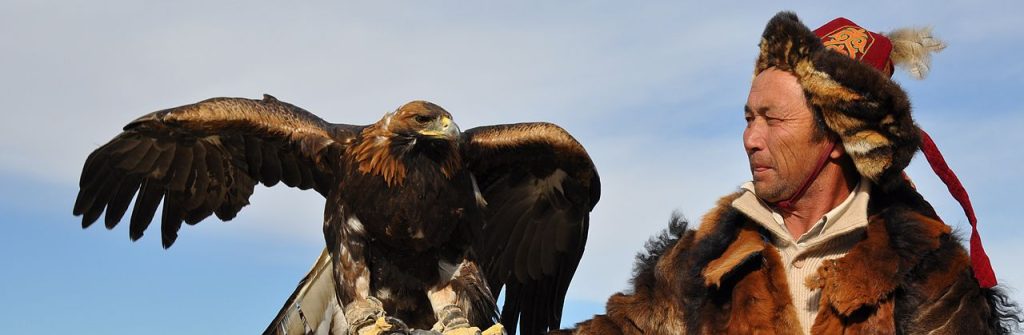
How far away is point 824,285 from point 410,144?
10.7 ft

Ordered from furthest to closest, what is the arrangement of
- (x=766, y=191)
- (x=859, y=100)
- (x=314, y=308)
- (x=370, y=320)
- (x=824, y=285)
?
(x=314, y=308)
(x=370, y=320)
(x=766, y=191)
(x=824, y=285)
(x=859, y=100)

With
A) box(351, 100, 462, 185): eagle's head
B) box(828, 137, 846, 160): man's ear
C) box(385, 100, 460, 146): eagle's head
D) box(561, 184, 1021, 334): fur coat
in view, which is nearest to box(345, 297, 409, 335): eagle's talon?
box(351, 100, 462, 185): eagle's head

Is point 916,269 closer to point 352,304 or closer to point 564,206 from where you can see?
point 352,304

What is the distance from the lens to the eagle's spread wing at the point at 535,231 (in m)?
8.16

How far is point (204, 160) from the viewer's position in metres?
7.96

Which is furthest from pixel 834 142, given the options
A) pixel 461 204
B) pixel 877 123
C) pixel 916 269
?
pixel 461 204

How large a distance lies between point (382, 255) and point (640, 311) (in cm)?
262

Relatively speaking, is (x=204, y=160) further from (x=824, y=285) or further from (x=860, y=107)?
(x=860, y=107)

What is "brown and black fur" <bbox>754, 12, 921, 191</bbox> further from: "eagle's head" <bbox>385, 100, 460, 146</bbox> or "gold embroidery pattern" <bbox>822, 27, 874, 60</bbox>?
"eagle's head" <bbox>385, 100, 460, 146</bbox>

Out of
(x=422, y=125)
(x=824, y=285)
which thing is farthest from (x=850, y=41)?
(x=422, y=125)

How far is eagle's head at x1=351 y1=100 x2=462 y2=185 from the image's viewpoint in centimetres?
699

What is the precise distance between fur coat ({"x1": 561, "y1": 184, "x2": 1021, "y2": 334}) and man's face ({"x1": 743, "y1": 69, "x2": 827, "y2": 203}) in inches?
11.3

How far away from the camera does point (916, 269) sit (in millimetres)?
4305

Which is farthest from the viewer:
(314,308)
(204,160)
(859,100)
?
(314,308)
